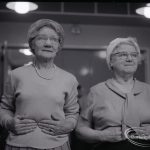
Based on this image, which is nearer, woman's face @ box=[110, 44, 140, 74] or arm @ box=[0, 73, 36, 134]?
arm @ box=[0, 73, 36, 134]

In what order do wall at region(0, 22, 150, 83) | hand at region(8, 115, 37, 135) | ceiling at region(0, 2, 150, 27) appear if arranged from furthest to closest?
wall at region(0, 22, 150, 83)
ceiling at region(0, 2, 150, 27)
hand at region(8, 115, 37, 135)

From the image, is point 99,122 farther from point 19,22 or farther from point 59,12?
point 19,22

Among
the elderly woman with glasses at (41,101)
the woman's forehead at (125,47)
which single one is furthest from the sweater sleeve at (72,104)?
the woman's forehead at (125,47)

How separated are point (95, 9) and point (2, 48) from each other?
0.80m

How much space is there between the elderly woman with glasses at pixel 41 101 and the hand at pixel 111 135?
11 centimetres

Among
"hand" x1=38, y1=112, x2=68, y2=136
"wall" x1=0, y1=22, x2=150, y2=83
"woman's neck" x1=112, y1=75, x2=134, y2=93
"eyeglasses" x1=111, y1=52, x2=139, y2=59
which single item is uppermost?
"wall" x1=0, y1=22, x2=150, y2=83

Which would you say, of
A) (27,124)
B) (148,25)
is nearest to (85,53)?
(148,25)

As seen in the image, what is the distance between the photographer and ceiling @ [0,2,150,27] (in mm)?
2127

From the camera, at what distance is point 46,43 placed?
107 centimetres

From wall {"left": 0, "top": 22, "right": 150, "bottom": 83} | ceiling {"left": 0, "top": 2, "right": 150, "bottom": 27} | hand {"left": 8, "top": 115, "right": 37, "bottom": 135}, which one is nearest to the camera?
hand {"left": 8, "top": 115, "right": 37, "bottom": 135}

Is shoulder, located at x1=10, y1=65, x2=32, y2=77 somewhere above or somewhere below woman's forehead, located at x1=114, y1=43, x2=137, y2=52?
below

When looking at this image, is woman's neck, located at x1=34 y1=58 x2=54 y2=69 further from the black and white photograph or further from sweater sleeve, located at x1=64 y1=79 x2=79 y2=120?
sweater sleeve, located at x1=64 y1=79 x2=79 y2=120

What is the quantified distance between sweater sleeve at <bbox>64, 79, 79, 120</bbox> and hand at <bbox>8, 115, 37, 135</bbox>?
13cm

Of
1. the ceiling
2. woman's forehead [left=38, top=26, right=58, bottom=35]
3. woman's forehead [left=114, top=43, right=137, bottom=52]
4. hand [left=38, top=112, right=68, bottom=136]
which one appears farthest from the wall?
hand [left=38, top=112, right=68, bottom=136]
